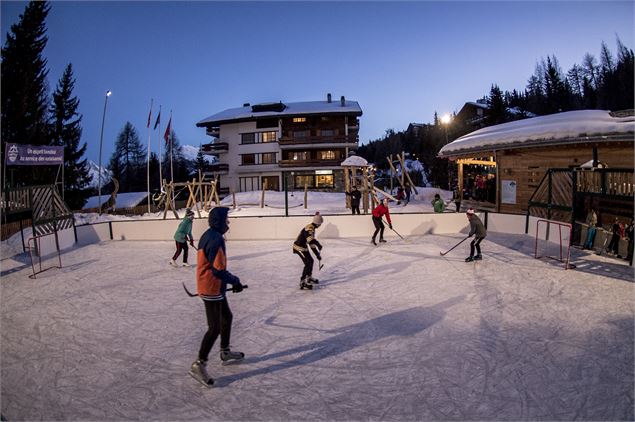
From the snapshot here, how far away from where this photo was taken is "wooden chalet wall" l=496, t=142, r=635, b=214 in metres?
16.0

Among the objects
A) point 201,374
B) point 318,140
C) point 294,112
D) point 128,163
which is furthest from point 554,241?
point 128,163

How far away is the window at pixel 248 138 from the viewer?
4403 centimetres

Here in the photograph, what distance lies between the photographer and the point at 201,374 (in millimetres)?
4477

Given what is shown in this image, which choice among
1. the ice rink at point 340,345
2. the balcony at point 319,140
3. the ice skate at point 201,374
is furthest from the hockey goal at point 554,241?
the balcony at point 319,140

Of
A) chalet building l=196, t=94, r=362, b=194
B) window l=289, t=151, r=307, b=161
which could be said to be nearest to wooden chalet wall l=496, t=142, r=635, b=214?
chalet building l=196, t=94, r=362, b=194

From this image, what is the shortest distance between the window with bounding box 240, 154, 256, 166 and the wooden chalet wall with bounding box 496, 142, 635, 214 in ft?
96.8

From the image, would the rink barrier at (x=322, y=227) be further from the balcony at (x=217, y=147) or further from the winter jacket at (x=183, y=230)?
the balcony at (x=217, y=147)

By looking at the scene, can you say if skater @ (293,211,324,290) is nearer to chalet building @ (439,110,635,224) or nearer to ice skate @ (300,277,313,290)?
ice skate @ (300,277,313,290)

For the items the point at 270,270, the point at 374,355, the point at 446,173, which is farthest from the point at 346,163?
the point at 446,173

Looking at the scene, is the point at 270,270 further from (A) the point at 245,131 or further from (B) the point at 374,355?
(A) the point at 245,131

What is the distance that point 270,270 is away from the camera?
10.3 meters

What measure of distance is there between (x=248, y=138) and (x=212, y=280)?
41525 millimetres

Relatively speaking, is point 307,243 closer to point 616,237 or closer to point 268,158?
point 616,237

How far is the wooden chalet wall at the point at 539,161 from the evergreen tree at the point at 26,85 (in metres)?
29.9
